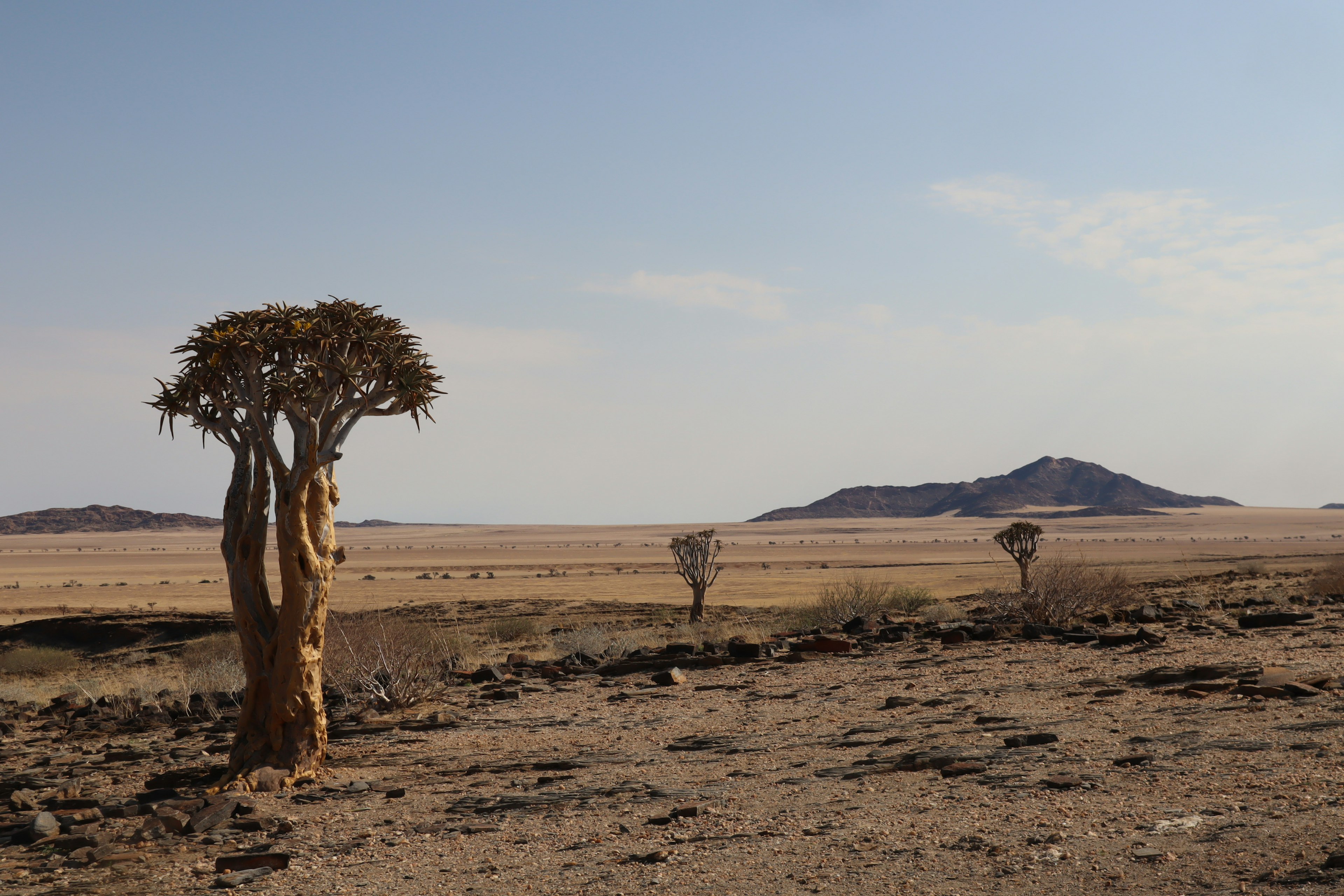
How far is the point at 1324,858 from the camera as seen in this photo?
17.8 feet

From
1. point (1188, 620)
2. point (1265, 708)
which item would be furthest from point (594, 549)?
point (1265, 708)

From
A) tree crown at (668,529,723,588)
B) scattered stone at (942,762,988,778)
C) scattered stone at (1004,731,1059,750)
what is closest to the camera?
scattered stone at (942,762,988,778)

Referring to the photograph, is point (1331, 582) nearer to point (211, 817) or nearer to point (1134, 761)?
point (1134, 761)

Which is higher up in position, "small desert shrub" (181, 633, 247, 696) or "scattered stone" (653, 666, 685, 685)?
"scattered stone" (653, 666, 685, 685)

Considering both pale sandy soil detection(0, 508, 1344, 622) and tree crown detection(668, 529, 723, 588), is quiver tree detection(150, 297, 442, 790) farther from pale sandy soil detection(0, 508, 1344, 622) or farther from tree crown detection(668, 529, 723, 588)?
pale sandy soil detection(0, 508, 1344, 622)

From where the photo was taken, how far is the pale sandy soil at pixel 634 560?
4431cm

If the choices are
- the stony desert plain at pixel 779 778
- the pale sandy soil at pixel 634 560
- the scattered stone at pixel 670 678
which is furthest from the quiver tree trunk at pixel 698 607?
the scattered stone at pixel 670 678

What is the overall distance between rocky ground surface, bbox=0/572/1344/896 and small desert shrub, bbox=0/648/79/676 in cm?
1097

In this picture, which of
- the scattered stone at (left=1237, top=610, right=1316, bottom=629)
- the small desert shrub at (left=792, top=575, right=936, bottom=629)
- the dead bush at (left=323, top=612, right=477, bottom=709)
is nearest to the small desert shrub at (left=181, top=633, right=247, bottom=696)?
the dead bush at (left=323, top=612, right=477, bottom=709)

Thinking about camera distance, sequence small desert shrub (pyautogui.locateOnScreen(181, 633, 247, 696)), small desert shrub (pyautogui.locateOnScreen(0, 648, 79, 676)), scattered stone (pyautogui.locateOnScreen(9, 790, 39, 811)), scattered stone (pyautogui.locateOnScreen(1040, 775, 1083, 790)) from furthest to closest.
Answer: small desert shrub (pyautogui.locateOnScreen(0, 648, 79, 676)) → small desert shrub (pyautogui.locateOnScreen(181, 633, 247, 696)) → scattered stone (pyautogui.locateOnScreen(9, 790, 39, 811)) → scattered stone (pyautogui.locateOnScreen(1040, 775, 1083, 790))

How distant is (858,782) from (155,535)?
660ft

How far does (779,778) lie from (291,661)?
4752 millimetres

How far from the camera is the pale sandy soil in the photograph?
44312mm

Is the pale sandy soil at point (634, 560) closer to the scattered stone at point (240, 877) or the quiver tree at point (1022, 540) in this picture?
the quiver tree at point (1022, 540)
